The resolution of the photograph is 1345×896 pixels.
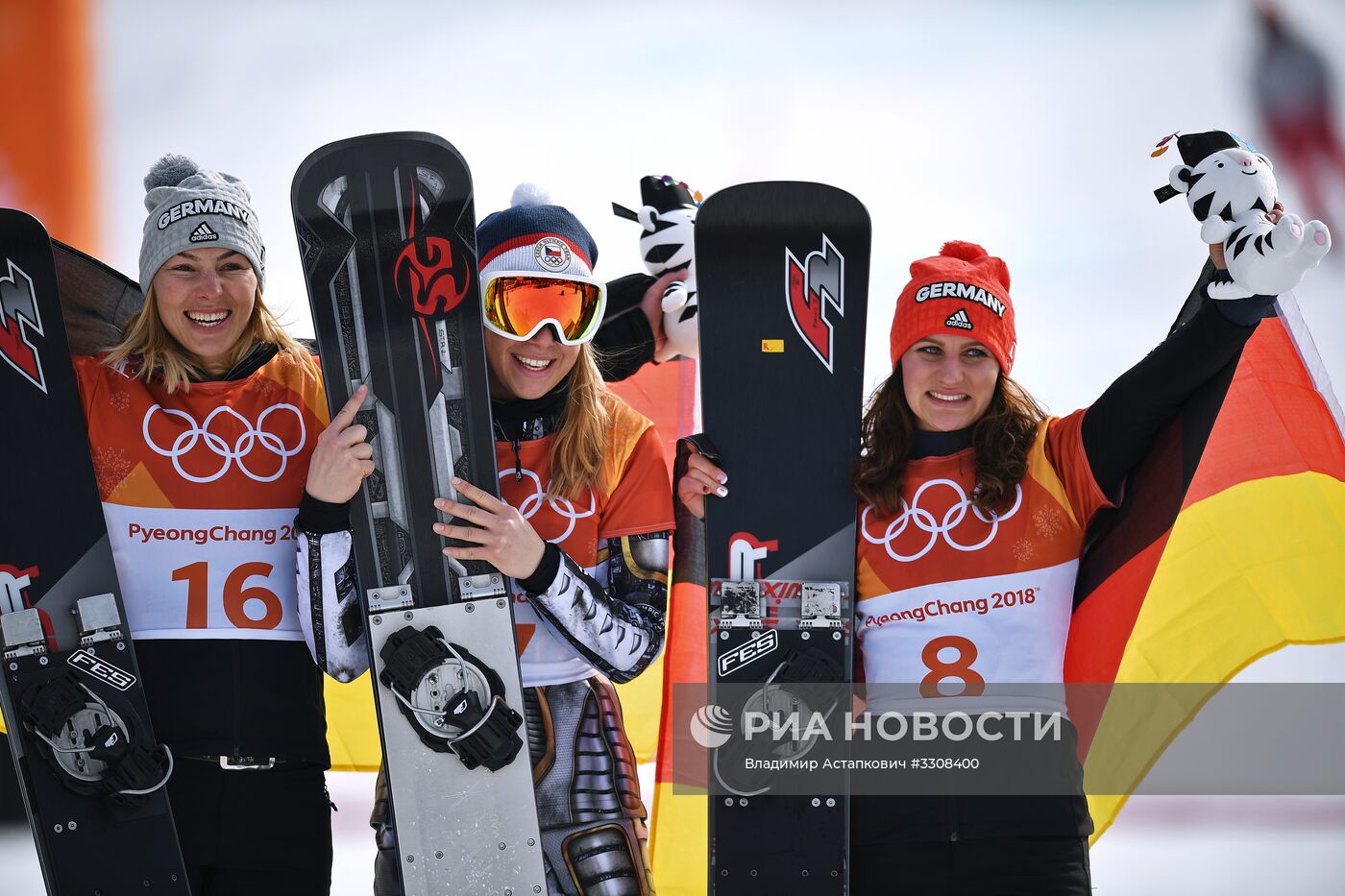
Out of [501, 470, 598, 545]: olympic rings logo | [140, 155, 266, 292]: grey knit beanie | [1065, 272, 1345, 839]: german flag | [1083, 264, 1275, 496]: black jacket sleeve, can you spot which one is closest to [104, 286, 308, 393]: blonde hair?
[140, 155, 266, 292]: grey knit beanie

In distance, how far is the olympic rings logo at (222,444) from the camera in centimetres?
216

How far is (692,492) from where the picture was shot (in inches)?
88.3

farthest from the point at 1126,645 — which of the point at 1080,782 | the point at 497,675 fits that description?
the point at 497,675

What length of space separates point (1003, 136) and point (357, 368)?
233 inches

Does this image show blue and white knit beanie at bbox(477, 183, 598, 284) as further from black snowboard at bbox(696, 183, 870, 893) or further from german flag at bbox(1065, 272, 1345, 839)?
german flag at bbox(1065, 272, 1345, 839)

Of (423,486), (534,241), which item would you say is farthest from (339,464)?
(534,241)

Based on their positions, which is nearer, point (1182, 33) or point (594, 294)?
point (594, 294)

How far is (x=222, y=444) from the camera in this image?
85.5 inches

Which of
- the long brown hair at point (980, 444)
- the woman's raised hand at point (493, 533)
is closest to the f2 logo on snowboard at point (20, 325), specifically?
the woman's raised hand at point (493, 533)

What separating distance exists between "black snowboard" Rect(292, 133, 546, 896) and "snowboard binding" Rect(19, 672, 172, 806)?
0.42m

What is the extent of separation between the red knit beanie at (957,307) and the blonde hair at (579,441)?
0.57 m

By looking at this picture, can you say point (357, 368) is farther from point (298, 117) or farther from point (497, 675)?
point (298, 117)

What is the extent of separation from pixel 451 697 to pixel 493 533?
312 millimetres

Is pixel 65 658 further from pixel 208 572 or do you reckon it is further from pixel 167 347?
pixel 167 347
